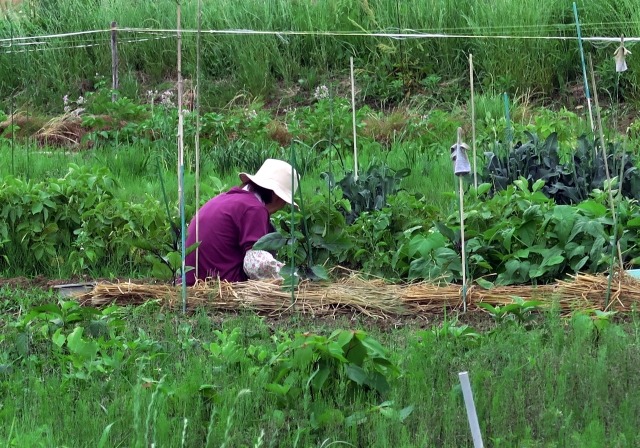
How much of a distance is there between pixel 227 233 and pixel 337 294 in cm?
76

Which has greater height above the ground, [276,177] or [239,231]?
[276,177]

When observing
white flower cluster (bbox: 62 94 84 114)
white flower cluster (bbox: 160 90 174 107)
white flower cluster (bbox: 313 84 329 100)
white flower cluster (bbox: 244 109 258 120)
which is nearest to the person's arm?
white flower cluster (bbox: 244 109 258 120)

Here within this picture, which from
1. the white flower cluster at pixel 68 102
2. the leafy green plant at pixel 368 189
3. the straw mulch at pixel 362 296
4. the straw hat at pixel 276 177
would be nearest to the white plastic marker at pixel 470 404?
the straw mulch at pixel 362 296

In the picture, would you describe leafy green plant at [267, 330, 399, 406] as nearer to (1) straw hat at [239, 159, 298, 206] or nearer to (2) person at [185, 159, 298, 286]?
(2) person at [185, 159, 298, 286]

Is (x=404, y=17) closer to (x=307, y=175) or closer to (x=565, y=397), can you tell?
(x=307, y=175)

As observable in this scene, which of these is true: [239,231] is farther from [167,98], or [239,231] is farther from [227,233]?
[167,98]

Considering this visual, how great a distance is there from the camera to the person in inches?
216

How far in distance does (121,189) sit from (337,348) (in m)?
4.35

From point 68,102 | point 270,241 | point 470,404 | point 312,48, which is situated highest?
point 312,48

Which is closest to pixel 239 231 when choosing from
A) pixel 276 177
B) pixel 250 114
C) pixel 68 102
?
pixel 276 177

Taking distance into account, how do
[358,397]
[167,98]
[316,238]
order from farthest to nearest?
[167,98], [316,238], [358,397]

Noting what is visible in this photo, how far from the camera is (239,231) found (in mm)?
5535

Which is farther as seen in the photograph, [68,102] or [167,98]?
[68,102]

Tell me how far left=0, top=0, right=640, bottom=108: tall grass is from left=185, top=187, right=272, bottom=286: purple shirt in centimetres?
580
